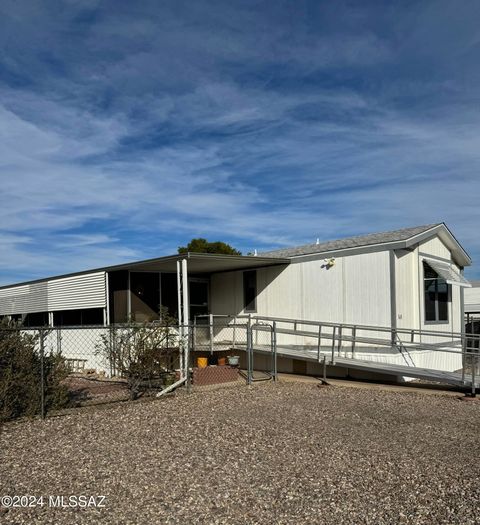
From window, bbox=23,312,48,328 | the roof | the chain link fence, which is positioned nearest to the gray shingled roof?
the roof

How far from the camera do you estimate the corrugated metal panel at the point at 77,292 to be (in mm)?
16375

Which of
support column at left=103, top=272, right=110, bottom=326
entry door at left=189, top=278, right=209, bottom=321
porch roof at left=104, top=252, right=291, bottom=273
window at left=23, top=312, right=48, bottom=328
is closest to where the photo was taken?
porch roof at left=104, top=252, right=291, bottom=273

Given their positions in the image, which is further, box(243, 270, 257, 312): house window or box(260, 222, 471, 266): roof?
box(243, 270, 257, 312): house window

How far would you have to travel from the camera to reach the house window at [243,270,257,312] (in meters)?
16.3

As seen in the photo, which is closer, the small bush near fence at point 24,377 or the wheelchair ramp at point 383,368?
the small bush near fence at point 24,377

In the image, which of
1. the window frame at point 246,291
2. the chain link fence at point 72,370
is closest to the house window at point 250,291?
the window frame at point 246,291

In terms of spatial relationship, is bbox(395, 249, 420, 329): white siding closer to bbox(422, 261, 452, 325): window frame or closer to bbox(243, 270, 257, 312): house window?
bbox(422, 261, 452, 325): window frame

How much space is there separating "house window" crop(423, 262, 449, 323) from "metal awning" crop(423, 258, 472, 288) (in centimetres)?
15

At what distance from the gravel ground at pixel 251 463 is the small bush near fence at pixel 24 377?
0.36 metres

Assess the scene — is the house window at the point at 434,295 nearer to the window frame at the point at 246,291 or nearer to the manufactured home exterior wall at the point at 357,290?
the manufactured home exterior wall at the point at 357,290

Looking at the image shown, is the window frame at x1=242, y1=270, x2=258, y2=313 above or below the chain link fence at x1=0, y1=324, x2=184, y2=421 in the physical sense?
above

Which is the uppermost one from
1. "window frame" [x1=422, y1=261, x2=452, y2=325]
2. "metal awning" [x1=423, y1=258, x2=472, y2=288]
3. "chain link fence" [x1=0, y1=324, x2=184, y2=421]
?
"metal awning" [x1=423, y1=258, x2=472, y2=288]

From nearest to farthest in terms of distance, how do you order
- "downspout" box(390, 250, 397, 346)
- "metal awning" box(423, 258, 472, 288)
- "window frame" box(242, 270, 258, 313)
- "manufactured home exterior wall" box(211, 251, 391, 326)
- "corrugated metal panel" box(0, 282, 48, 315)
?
1. "downspout" box(390, 250, 397, 346)
2. "manufactured home exterior wall" box(211, 251, 391, 326)
3. "metal awning" box(423, 258, 472, 288)
4. "window frame" box(242, 270, 258, 313)
5. "corrugated metal panel" box(0, 282, 48, 315)

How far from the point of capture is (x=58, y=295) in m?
18.7
